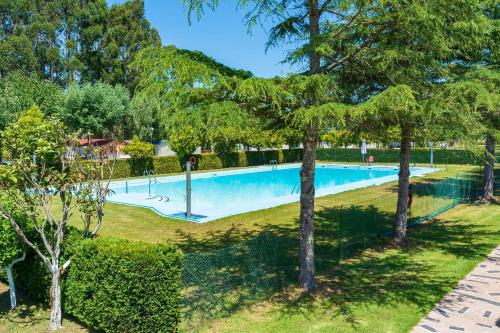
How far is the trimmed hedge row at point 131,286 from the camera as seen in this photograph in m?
6.46

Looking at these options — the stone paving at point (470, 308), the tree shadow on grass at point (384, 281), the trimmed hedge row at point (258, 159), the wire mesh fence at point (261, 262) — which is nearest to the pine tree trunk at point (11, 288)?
the wire mesh fence at point (261, 262)

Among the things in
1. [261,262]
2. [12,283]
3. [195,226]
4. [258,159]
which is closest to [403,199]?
[261,262]

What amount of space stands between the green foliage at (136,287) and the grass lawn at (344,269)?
1.16 metres

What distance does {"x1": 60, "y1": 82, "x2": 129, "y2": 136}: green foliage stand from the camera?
35.9 m

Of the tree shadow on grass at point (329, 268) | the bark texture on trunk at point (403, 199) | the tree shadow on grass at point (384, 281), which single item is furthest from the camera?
the bark texture on trunk at point (403, 199)

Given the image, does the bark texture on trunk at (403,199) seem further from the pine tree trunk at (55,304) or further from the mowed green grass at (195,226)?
the pine tree trunk at (55,304)

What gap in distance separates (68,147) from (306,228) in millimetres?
5371

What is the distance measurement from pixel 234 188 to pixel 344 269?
810 inches

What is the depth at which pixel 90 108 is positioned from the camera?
120ft

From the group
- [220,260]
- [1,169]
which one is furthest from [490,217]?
[1,169]

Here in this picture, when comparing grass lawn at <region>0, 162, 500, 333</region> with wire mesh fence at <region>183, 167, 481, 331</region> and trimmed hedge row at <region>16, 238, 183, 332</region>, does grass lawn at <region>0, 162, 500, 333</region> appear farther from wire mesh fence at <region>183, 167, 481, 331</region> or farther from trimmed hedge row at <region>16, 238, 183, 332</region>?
trimmed hedge row at <region>16, 238, 183, 332</region>

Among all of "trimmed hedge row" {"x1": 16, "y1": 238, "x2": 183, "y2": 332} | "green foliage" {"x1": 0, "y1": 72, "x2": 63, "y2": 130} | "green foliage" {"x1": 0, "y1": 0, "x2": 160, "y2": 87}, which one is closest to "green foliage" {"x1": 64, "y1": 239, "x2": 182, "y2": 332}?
"trimmed hedge row" {"x1": 16, "y1": 238, "x2": 183, "y2": 332}

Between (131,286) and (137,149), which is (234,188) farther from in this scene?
(131,286)

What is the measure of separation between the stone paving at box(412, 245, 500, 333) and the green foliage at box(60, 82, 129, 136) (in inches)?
1229
